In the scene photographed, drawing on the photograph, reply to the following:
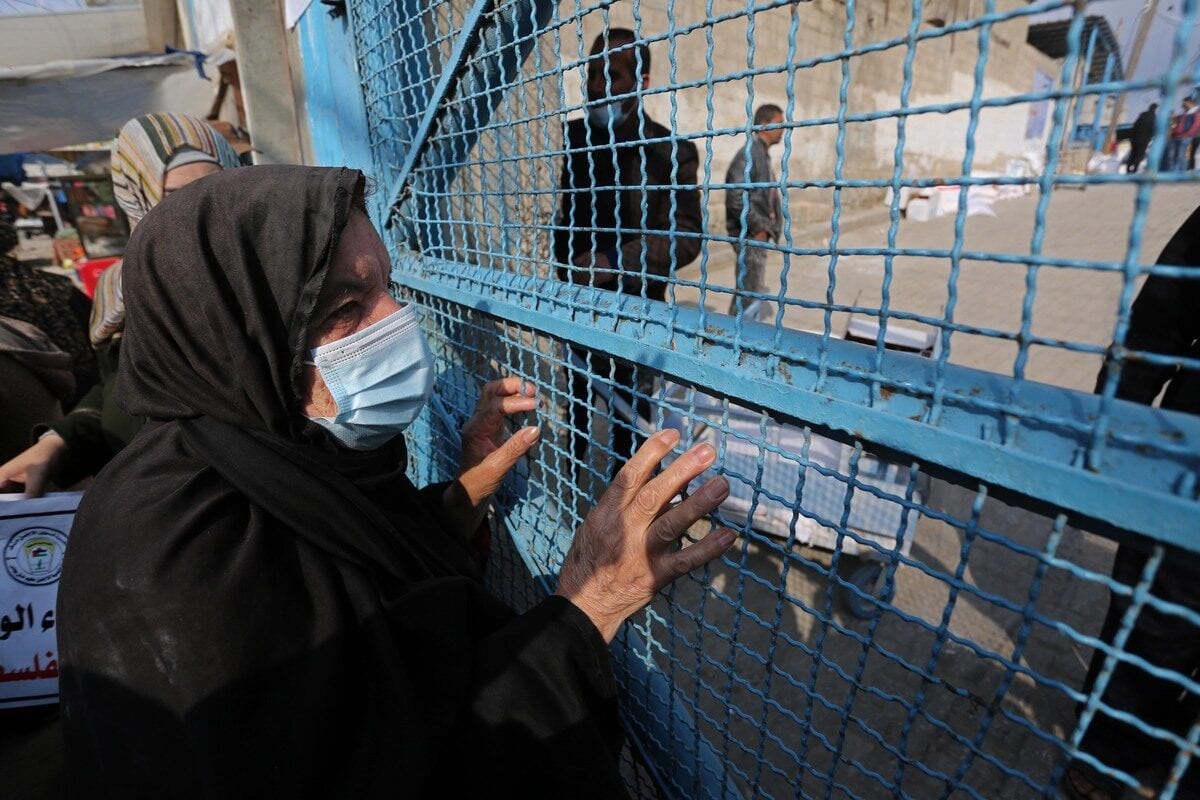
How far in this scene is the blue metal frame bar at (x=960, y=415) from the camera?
56 cm

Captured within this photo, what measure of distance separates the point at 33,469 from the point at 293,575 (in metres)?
1.72

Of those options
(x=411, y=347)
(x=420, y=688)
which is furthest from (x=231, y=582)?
(x=411, y=347)

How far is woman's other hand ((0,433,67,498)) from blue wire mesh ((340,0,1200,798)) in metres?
1.24

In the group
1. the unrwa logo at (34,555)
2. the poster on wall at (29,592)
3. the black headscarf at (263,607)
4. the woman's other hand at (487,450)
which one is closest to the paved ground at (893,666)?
the poster on wall at (29,592)

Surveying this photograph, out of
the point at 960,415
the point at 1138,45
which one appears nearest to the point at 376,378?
the point at 960,415

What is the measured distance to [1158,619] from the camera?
167cm

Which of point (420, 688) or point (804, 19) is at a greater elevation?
point (804, 19)

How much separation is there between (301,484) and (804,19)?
12135 mm

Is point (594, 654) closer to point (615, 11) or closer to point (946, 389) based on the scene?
point (946, 389)

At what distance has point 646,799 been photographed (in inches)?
65.8

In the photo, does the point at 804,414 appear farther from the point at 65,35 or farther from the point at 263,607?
the point at 65,35

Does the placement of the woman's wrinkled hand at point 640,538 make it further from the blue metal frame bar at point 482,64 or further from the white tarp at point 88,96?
the white tarp at point 88,96

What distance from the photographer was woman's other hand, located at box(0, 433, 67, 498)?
6.91ft

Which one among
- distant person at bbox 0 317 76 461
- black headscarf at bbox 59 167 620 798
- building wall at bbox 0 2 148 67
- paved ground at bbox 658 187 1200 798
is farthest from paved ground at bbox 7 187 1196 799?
building wall at bbox 0 2 148 67
